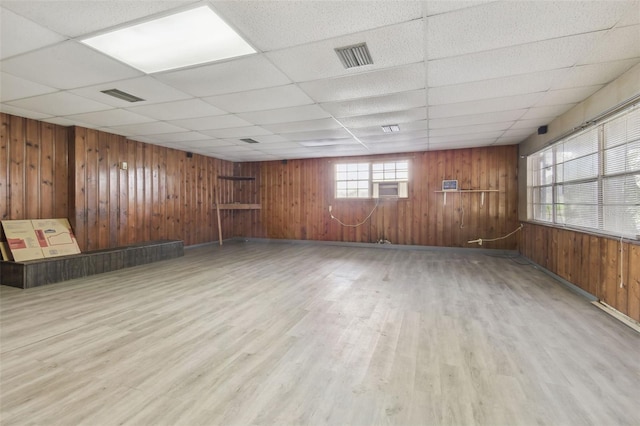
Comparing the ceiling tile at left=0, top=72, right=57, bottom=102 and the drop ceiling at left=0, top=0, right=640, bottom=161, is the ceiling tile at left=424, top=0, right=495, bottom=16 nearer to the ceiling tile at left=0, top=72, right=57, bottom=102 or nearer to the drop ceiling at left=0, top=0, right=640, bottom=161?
the drop ceiling at left=0, top=0, right=640, bottom=161

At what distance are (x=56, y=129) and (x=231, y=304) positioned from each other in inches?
180

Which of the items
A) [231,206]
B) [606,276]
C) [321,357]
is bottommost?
[321,357]

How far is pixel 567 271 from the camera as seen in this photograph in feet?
13.2

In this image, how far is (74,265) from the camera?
432 centimetres

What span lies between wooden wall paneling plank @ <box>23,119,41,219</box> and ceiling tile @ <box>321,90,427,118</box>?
15.3 ft

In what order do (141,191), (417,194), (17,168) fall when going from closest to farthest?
1. (17,168)
2. (141,191)
3. (417,194)

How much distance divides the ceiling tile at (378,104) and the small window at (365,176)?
3500 millimetres

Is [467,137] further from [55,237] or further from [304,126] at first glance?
[55,237]

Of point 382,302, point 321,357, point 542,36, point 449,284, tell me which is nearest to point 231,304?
point 321,357

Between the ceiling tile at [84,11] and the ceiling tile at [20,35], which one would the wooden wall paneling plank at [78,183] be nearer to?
the ceiling tile at [20,35]

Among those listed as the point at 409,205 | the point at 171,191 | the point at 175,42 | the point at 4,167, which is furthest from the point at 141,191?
the point at 409,205

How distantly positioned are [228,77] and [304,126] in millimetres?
2016

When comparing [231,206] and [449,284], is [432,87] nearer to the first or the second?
[449,284]

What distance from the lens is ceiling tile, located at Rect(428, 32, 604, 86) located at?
7.75ft
